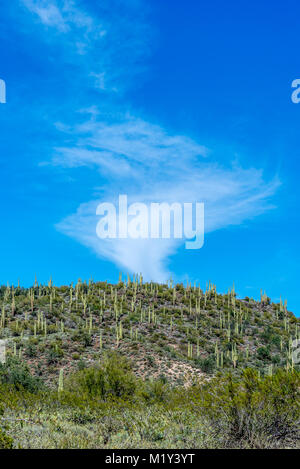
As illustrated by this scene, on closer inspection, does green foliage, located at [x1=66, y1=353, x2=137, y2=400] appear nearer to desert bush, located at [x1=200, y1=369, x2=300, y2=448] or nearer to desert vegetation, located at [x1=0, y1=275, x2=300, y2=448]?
desert vegetation, located at [x1=0, y1=275, x2=300, y2=448]

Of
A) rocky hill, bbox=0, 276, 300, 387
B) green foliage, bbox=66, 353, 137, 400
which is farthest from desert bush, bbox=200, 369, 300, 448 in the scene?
rocky hill, bbox=0, 276, 300, 387

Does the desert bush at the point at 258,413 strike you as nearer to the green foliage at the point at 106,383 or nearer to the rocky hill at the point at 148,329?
the green foliage at the point at 106,383

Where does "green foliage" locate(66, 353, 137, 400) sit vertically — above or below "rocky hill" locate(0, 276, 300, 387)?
below

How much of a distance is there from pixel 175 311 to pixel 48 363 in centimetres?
1865

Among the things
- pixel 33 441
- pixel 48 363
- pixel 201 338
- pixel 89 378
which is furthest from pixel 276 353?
pixel 33 441

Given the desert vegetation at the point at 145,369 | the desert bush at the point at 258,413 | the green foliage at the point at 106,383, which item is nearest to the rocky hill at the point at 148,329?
the desert vegetation at the point at 145,369

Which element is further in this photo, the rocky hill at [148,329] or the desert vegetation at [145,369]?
the rocky hill at [148,329]

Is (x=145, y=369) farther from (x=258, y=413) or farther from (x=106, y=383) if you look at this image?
(x=258, y=413)

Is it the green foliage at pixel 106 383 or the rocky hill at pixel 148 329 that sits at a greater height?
the rocky hill at pixel 148 329

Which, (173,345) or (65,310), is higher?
(65,310)

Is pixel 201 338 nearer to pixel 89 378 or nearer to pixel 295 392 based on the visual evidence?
pixel 89 378

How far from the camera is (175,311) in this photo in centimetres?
5019

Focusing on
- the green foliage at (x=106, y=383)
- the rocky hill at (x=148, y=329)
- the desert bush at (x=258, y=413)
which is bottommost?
the desert bush at (x=258, y=413)

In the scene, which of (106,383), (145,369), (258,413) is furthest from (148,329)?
(258,413)
